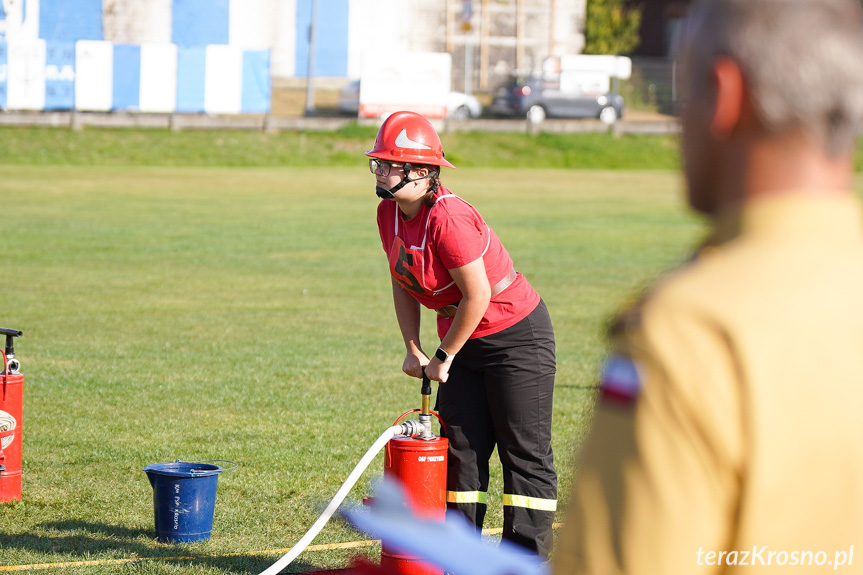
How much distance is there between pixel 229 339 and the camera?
1112 centimetres

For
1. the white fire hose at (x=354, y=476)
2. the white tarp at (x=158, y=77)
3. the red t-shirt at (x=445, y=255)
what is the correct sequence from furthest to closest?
the white tarp at (x=158, y=77)
the red t-shirt at (x=445, y=255)
the white fire hose at (x=354, y=476)

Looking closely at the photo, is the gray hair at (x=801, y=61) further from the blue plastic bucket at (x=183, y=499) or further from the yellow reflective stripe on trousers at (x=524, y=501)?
the blue plastic bucket at (x=183, y=499)

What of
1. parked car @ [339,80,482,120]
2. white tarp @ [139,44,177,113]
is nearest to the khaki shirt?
white tarp @ [139,44,177,113]

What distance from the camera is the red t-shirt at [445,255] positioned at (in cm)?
449

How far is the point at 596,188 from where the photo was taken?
33125mm

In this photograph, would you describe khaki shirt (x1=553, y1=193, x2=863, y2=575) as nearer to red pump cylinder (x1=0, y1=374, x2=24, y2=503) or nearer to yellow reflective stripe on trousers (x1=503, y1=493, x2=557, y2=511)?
yellow reflective stripe on trousers (x1=503, y1=493, x2=557, y2=511)

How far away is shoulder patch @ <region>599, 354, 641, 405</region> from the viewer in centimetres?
107

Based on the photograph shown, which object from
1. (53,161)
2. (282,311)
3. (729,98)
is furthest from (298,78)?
(729,98)

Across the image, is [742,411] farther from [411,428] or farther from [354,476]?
[411,428]

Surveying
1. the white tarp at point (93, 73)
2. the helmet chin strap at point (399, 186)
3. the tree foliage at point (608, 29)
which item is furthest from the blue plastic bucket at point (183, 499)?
the tree foliage at point (608, 29)

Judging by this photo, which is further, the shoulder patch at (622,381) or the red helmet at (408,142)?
the red helmet at (408,142)

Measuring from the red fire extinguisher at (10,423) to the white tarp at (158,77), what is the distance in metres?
35.4

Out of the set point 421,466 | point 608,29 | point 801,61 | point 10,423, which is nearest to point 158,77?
point 608,29

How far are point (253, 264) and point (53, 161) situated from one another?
747 inches
